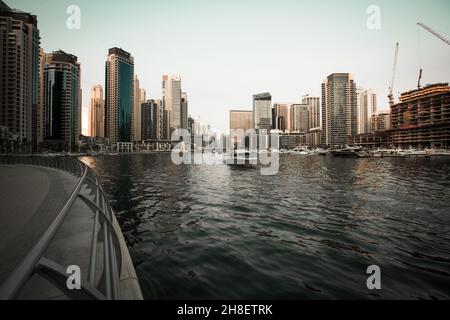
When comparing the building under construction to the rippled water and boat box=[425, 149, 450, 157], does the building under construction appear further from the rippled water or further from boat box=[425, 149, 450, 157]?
the rippled water

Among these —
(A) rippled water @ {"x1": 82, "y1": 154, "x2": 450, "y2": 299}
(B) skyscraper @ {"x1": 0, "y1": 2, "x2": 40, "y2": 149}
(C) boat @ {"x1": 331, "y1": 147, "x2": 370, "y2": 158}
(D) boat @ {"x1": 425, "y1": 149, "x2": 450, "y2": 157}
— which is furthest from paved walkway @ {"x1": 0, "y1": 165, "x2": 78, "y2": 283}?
(D) boat @ {"x1": 425, "y1": 149, "x2": 450, "y2": 157}

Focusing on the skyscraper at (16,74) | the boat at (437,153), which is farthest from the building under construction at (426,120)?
the skyscraper at (16,74)

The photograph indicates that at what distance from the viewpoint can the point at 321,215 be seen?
14.8m

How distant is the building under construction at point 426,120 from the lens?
158 meters

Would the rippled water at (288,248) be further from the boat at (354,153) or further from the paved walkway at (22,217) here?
the boat at (354,153)

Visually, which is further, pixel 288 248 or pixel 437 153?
pixel 437 153

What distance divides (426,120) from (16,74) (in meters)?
294

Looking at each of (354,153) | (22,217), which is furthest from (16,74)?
(354,153)

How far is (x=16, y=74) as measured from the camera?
146000mm

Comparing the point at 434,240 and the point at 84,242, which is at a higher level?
the point at 84,242

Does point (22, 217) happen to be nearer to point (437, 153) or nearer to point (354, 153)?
point (354, 153)

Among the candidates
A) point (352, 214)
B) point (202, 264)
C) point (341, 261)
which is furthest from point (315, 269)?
point (352, 214)

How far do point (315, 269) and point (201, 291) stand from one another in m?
4.10
